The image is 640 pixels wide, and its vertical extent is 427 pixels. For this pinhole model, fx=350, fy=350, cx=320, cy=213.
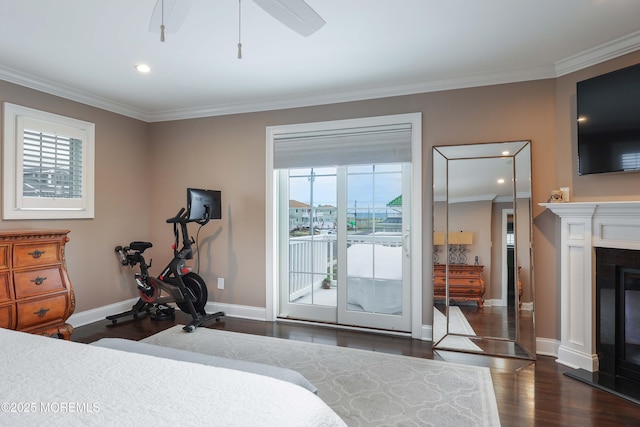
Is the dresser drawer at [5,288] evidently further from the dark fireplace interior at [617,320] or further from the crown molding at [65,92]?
the dark fireplace interior at [617,320]

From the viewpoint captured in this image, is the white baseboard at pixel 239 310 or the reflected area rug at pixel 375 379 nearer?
the reflected area rug at pixel 375 379

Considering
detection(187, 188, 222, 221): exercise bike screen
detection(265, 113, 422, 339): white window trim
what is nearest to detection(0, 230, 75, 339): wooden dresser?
detection(187, 188, 222, 221): exercise bike screen

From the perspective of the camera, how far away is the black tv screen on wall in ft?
8.34

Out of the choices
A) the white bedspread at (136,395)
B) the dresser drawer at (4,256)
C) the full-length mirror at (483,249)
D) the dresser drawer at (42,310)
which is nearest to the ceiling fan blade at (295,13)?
the white bedspread at (136,395)

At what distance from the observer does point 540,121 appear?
10.2ft

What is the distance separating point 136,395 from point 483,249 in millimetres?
3059

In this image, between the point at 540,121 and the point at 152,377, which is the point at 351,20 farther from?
the point at 152,377

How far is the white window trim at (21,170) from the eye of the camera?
3211 mm

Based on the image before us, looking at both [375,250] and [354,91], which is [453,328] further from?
[354,91]

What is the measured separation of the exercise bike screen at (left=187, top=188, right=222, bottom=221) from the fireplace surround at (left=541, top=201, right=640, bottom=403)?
320 cm

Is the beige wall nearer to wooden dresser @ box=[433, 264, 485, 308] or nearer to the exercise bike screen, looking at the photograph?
wooden dresser @ box=[433, 264, 485, 308]

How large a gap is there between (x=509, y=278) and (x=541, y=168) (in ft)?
3.34

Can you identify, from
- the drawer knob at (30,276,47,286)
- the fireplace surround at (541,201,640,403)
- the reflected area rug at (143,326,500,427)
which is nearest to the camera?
the reflected area rug at (143,326,500,427)

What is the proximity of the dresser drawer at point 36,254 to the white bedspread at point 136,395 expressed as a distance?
2060mm
